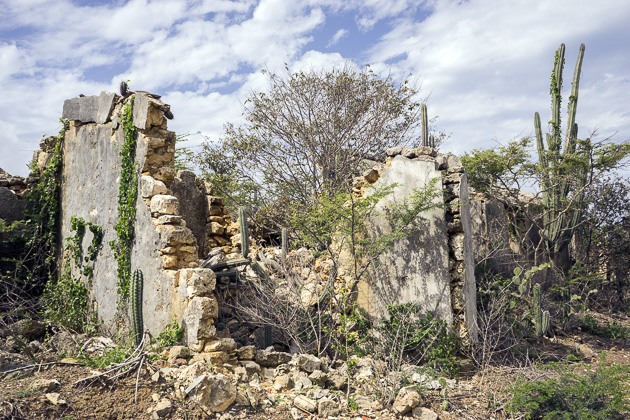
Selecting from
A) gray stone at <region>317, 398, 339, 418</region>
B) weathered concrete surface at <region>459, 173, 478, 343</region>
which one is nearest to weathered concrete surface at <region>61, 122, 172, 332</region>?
gray stone at <region>317, 398, 339, 418</region>

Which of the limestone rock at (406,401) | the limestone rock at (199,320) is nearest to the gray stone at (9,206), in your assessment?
the limestone rock at (199,320)

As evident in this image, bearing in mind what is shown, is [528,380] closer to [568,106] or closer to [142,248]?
[142,248]

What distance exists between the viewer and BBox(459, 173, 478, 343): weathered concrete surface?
8.25 meters

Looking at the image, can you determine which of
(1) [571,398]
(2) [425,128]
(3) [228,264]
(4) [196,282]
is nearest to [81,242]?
(3) [228,264]

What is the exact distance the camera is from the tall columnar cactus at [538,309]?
392 inches

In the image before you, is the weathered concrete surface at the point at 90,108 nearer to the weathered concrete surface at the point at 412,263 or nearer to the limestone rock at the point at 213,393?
the weathered concrete surface at the point at 412,263

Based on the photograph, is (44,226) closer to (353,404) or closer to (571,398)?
(353,404)

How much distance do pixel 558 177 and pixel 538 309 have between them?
3.72 meters

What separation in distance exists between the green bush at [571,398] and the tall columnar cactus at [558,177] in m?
6.14

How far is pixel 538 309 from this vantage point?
32.8 feet

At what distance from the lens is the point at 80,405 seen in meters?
5.26

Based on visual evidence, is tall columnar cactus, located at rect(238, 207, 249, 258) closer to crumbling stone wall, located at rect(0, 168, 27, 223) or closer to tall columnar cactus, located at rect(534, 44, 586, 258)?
crumbling stone wall, located at rect(0, 168, 27, 223)

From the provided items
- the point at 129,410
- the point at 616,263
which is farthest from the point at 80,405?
the point at 616,263

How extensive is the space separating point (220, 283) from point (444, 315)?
137 inches
